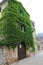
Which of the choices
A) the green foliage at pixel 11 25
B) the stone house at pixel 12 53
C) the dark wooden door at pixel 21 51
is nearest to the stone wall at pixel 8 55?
the stone house at pixel 12 53

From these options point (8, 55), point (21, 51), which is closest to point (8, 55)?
point (8, 55)

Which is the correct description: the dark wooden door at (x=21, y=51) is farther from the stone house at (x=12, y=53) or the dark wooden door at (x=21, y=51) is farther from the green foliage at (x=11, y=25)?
the green foliage at (x=11, y=25)

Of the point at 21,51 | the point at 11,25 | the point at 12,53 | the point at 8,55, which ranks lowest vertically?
the point at 8,55

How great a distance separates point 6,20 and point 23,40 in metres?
4.42

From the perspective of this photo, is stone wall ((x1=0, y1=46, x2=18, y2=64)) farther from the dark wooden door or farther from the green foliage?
the dark wooden door

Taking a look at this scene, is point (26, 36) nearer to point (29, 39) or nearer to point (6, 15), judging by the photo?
point (29, 39)

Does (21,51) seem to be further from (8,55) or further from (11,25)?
(11,25)

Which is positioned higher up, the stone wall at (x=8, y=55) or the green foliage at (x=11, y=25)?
the green foliage at (x=11, y=25)

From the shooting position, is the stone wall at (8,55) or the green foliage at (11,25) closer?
the stone wall at (8,55)

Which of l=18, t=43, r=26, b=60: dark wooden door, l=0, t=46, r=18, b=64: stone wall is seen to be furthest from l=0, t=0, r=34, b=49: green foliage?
l=18, t=43, r=26, b=60: dark wooden door

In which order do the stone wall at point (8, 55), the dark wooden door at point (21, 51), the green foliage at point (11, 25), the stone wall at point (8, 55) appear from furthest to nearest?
the dark wooden door at point (21, 51) → the green foliage at point (11, 25) → the stone wall at point (8, 55) → the stone wall at point (8, 55)

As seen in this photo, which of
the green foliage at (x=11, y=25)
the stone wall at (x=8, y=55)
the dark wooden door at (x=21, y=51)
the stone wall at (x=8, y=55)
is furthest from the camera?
the dark wooden door at (x=21, y=51)

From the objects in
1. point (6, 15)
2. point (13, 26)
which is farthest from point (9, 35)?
point (6, 15)

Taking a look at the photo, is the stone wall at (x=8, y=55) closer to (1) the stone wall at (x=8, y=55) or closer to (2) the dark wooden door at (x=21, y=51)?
(1) the stone wall at (x=8, y=55)
